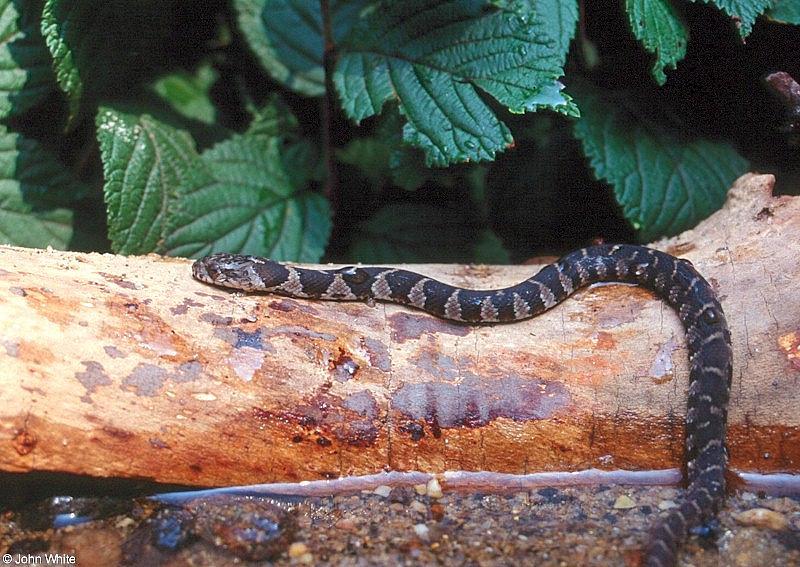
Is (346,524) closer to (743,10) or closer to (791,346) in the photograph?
(791,346)

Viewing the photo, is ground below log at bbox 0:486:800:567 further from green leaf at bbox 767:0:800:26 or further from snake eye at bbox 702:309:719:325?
green leaf at bbox 767:0:800:26

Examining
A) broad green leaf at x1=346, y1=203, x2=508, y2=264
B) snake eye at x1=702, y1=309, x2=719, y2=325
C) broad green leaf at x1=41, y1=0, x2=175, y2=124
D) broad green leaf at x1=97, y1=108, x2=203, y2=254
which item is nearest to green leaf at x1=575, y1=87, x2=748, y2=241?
snake eye at x1=702, y1=309, x2=719, y2=325

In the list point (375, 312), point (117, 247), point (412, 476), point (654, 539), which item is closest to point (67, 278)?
point (117, 247)

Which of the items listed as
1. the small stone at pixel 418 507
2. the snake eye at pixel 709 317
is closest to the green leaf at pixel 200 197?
the small stone at pixel 418 507

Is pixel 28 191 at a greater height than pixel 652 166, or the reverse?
pixel 652 166

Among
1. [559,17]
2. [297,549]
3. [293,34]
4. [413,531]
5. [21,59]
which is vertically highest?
[559,17]

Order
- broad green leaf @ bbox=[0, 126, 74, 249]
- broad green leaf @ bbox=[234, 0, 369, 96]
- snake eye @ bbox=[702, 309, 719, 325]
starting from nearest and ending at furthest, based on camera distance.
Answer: snake eye @ bbox=[702, 309, 719, 325] < broad green leaf @ bbox=[0, 126, 74, 249] < broad green leaf @ bbox=[234, 0, 369, 96]

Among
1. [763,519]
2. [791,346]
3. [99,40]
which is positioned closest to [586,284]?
[791,346]
